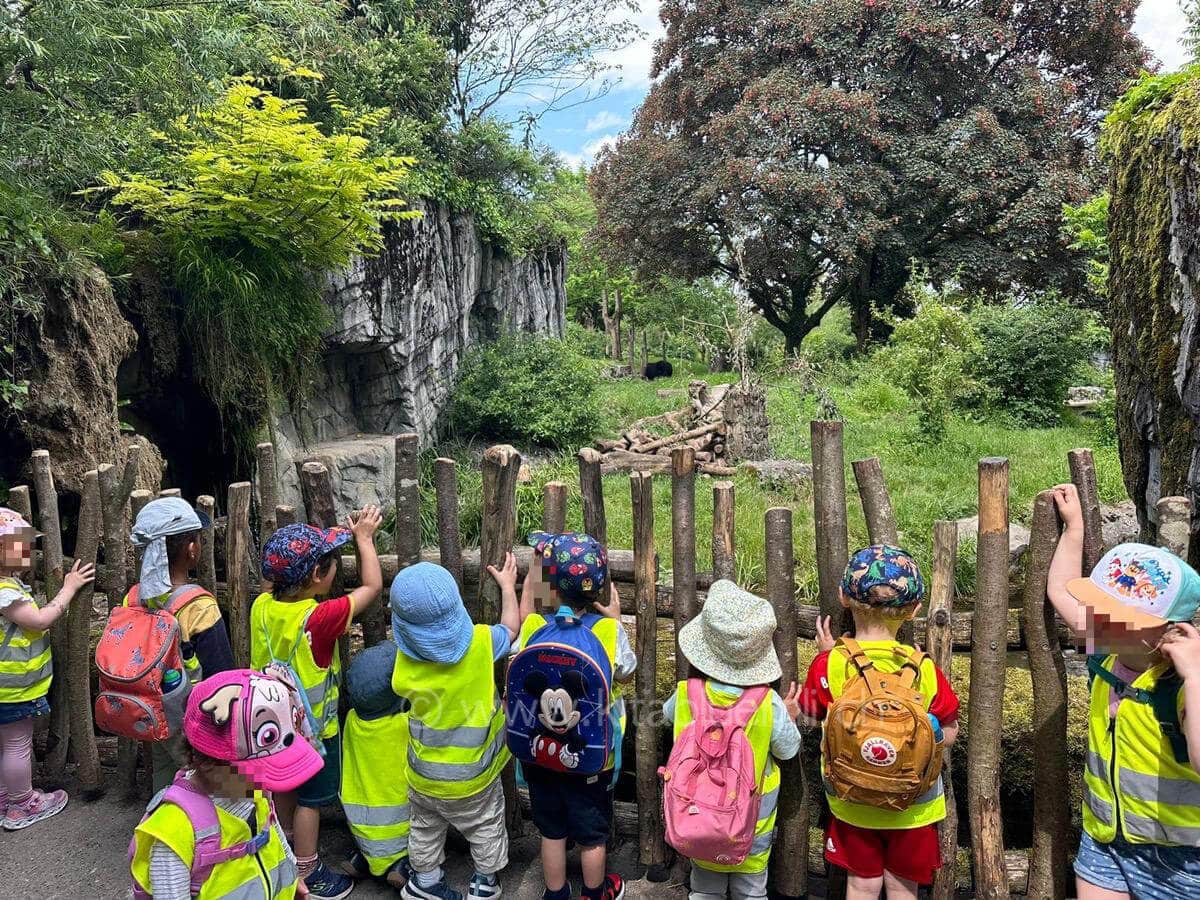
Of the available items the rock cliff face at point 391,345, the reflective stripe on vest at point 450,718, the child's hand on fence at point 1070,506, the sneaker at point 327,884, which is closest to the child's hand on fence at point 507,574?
the reflective stripe on vest at point 450,718

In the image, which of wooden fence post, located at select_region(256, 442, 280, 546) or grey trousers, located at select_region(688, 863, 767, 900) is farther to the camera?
wooden fence post, located at select_region(256, 442, 280, 546)

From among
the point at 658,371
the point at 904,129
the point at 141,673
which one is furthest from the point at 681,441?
the point at 658,371

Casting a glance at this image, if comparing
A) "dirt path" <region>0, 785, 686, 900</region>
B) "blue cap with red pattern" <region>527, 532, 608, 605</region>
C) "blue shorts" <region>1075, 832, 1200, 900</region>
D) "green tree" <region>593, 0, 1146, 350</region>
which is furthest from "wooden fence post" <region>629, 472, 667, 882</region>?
"green tree" <region>593, 0, 1146, 350</region>

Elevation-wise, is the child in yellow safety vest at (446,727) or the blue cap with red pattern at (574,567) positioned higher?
the blue cap with red pattern at (574,567)

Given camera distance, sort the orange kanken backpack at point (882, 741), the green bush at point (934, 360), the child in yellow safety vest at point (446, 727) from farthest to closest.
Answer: the green bush at point (934, 360) < the child in yellow safety vest at point (446, 727) < the orange kanken backpack at point (882, 741)

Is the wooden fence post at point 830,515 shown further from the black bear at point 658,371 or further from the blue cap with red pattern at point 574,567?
the black bear at point 658,371

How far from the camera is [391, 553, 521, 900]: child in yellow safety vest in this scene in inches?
105

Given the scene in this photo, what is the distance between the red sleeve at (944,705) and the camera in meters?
2.50

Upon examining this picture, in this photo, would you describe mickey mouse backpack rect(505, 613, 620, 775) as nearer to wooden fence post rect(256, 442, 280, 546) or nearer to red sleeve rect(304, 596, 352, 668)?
red sleeve rect(304, 596, 352, 668)

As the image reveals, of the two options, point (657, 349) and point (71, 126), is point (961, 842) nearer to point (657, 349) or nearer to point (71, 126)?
point (71, 126)

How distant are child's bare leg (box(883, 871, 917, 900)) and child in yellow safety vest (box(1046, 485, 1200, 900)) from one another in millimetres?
524

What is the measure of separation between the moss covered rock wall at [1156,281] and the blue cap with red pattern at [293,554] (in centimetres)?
347

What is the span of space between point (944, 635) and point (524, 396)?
9.34 metres

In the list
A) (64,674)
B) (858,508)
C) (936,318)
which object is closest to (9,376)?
(64,674)
